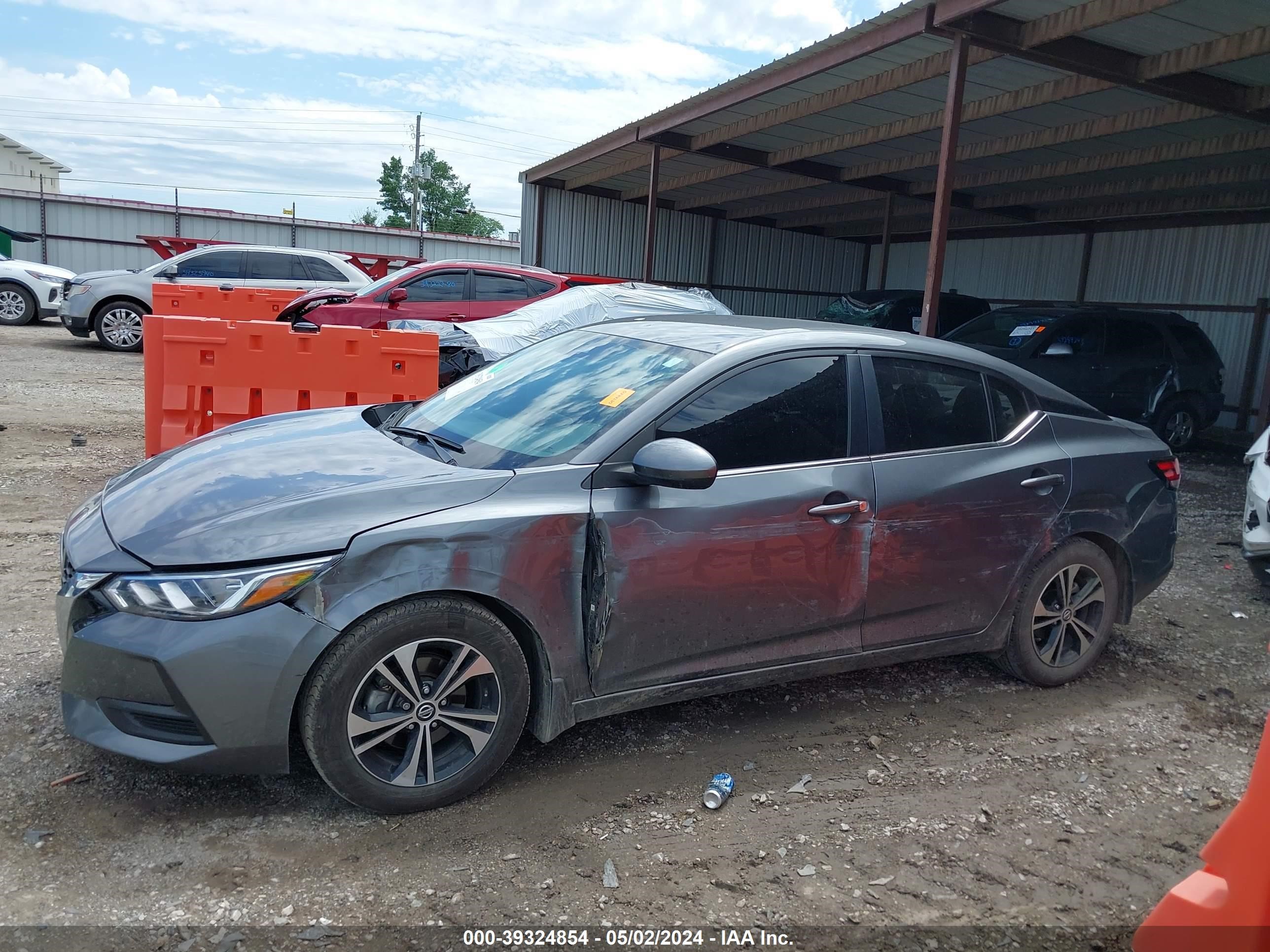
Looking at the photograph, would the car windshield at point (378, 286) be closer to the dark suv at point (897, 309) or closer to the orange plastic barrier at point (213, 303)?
the orange plastic barrier at point (213, 303)

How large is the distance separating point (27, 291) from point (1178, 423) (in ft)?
59.9

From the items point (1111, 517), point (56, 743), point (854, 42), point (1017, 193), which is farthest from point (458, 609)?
point (1017, 193)

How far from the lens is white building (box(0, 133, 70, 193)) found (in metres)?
49.4

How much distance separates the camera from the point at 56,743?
3.30m

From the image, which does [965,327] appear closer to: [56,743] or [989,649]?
[989,649]

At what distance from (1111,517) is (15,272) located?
723 inches

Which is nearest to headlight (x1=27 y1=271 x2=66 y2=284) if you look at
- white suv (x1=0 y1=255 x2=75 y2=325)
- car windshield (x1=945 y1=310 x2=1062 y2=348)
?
white suv (x1=0 y1=255 x2=75 y2=325)

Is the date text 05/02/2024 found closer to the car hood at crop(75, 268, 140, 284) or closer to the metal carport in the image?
the metal carport

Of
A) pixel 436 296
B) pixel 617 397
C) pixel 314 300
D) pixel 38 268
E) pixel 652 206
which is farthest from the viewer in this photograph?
pixel 38 268

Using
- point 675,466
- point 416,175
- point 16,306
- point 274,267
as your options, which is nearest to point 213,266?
point 274,267

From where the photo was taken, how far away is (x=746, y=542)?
338 centimetres

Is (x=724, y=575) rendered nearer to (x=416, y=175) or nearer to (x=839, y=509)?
(x=839, y=509)

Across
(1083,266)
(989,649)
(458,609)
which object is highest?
Result: (1083,266)

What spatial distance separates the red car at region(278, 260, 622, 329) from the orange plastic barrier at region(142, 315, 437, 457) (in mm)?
4106
